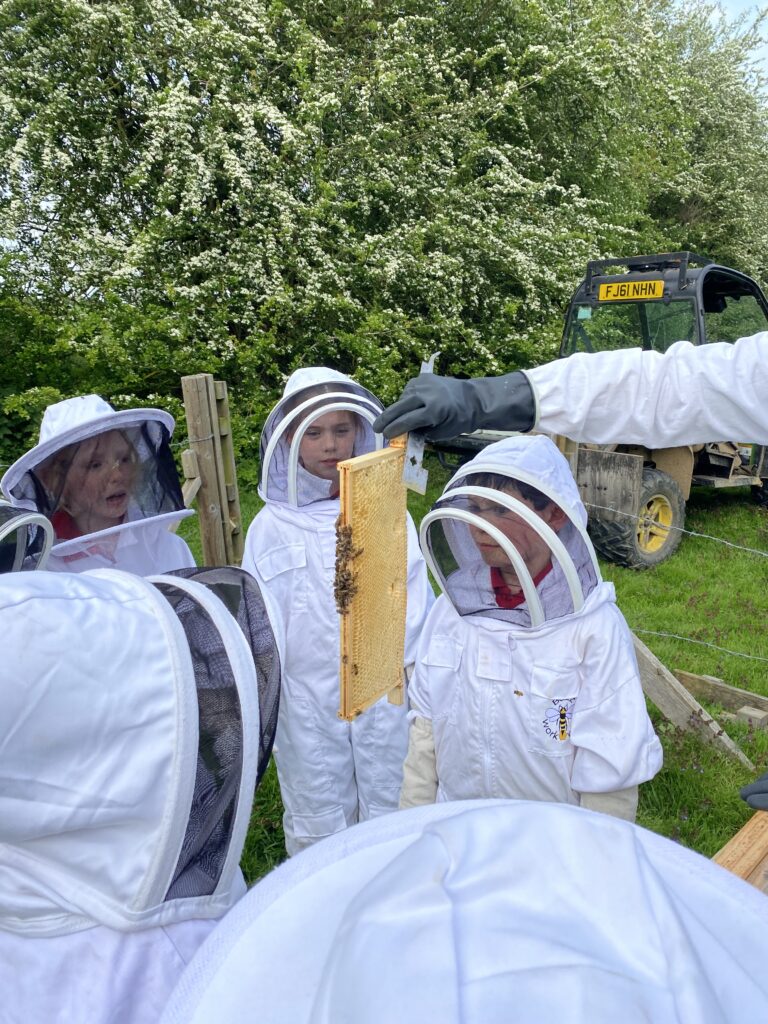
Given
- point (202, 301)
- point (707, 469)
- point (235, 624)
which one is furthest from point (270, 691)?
point (707, 469)

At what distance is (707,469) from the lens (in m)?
7.96

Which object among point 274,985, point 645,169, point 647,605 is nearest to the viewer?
point 274,985

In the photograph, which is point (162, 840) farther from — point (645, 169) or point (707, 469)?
point (645, 169)

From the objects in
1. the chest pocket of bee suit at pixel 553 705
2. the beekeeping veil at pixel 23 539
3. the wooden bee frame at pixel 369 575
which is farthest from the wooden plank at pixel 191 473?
the chest pocket of bee suit at pixel 553 705

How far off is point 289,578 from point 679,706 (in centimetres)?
222

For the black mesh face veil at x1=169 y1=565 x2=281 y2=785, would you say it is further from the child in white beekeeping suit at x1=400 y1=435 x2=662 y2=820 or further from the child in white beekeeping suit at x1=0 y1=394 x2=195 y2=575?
the child in white beekeeping suit at x1=0 y1=394 x2=195 y2=575

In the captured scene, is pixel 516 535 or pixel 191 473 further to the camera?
pixel 191 473

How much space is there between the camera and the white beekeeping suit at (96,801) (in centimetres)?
98

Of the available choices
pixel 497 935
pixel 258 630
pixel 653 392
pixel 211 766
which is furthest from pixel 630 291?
pixel 497 935

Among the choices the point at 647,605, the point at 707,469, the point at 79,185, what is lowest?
the point at 647,605

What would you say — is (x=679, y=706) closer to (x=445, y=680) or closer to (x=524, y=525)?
(x=445, y=680)

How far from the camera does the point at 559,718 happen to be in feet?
6.71

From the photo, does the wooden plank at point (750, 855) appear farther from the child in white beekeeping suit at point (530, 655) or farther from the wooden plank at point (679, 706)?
the wooden plank at point (679, 706)

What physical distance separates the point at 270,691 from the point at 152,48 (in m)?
8.31
